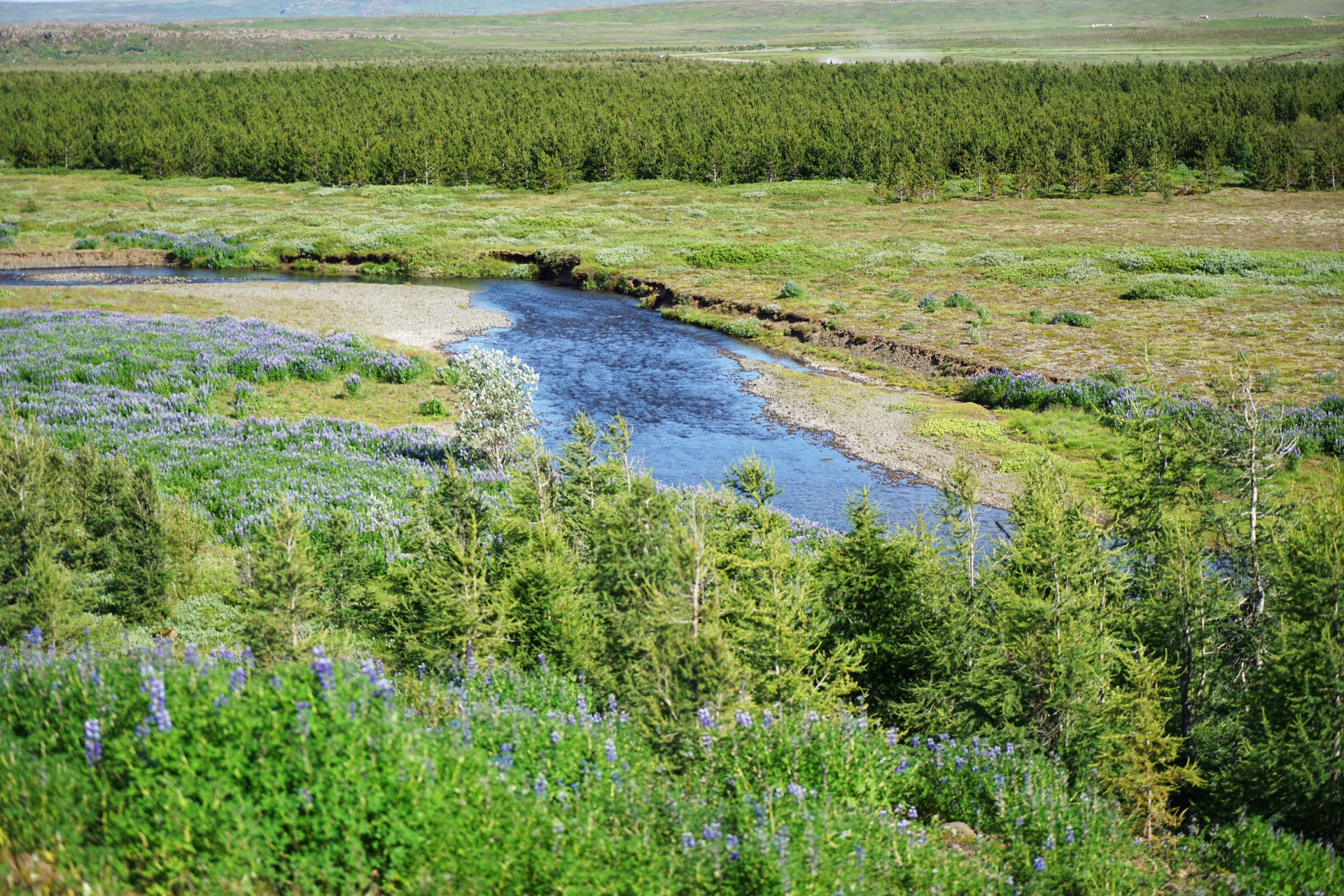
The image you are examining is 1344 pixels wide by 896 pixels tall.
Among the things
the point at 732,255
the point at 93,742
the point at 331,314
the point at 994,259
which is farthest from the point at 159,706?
the point at 994,259

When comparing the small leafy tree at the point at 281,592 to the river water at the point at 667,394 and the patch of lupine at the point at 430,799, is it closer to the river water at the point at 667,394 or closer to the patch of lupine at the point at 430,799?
the patch of lupine at the point at 430,799

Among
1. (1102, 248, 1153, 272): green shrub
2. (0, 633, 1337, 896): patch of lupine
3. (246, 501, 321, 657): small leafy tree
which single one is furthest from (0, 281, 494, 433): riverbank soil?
(1102, 248, 1153, 272): green shrub

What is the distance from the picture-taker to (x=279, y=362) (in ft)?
117

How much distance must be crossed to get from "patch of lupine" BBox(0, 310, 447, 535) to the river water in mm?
6382

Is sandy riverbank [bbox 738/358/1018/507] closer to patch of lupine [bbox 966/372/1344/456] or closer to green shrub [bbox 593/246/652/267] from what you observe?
patch of lupine [bbox 966/372/1344/456]

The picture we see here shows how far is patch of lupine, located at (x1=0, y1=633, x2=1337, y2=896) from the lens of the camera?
5.60 m

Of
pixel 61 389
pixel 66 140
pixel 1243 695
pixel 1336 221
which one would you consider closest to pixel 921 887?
pixel 1243 695

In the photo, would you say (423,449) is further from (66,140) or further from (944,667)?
(66,140)

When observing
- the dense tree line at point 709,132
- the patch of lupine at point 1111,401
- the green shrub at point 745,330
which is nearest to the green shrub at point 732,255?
the green shrub at point 745,330

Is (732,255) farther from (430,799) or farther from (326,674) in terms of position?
(430,799)

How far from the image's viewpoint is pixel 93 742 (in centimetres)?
602

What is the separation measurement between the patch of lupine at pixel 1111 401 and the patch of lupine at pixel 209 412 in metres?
19.6

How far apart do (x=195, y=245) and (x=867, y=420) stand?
5115 centimetres

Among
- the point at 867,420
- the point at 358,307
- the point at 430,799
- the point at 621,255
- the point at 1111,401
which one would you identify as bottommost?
the point at 867,420
